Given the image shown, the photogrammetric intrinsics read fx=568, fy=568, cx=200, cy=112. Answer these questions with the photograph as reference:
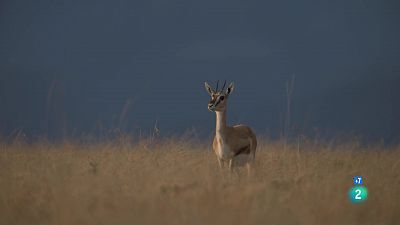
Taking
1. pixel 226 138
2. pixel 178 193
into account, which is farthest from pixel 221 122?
pixel 178 193

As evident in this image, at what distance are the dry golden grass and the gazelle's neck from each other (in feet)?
2.21

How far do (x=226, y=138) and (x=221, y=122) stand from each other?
36 centimetres

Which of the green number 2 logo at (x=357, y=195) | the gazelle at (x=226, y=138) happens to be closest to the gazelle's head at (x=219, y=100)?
the gazelle at (x=226, y=138)

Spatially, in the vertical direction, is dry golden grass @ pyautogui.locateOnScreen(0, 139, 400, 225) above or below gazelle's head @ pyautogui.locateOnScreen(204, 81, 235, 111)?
below

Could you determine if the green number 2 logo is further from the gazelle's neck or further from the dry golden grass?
the gazelle's neck

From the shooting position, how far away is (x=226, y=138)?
10.4m

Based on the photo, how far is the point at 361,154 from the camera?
1318cm

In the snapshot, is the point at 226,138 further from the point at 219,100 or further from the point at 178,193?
the point at 178,193

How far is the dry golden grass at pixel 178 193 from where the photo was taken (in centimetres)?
589

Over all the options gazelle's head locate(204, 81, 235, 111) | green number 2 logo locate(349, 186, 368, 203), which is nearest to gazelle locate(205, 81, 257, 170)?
gazelle's head locate(204, 81, 235, 111)

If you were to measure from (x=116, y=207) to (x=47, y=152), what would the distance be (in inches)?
237

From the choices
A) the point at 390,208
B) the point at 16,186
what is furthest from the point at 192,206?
the point at 16,186

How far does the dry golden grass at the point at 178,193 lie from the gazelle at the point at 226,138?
0.35 m

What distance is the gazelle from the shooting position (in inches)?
403
